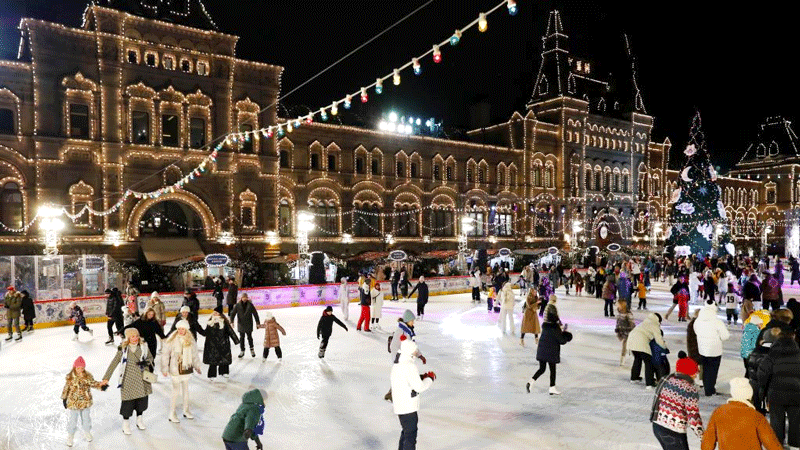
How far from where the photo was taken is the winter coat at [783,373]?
6547 mm

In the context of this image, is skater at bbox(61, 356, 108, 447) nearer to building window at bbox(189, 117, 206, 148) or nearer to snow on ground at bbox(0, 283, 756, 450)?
snow on ground at bbox(0, 283, 756, 450)

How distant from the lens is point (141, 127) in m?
29.0

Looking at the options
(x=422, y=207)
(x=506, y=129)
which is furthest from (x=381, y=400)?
(x=506, y=129)

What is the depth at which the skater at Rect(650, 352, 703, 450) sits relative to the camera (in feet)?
→ 17.2

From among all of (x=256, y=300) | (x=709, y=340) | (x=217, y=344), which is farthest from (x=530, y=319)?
(x=256, y=300)

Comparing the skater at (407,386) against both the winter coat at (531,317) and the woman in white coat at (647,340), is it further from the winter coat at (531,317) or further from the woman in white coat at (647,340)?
the winter coat at (531,317)

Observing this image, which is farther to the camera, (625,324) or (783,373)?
(625,324)

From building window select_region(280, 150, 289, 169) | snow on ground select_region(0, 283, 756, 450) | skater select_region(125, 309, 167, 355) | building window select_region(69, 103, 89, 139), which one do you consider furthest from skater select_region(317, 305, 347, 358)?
building window select_region(280, 150, 289, 169)

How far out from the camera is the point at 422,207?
39.9 m

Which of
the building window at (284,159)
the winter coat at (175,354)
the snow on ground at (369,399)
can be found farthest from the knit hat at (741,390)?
the building window at (284,159)

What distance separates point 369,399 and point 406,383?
3624 mm

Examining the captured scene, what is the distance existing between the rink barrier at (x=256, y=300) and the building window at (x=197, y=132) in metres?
11.1

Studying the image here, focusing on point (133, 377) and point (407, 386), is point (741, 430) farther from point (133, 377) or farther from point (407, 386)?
point (133, 377)

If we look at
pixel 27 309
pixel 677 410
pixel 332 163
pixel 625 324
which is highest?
pixel 332 163
